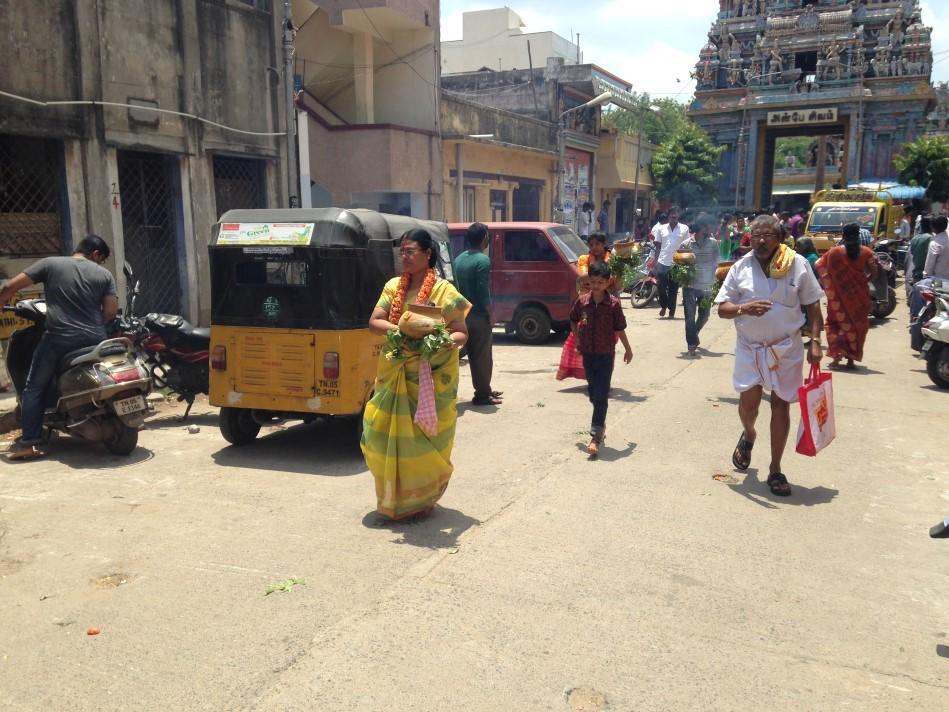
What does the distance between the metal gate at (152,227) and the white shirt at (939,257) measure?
33.9ft

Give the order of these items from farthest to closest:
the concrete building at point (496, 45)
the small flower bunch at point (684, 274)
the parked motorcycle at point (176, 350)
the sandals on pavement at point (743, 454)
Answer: the concrete building at point (496, 45)
the small flower bunch at point (684, 274)
the parked motorcycle at point (176, 350)
the sandals on pavement at point (743, 454)

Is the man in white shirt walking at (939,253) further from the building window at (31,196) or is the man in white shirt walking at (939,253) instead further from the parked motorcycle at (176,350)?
the building window at (31,196)

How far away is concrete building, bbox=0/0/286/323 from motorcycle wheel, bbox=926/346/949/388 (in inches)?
380

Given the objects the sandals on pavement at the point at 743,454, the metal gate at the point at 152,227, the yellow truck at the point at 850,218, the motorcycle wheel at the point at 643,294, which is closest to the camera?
the sandals on pavement at the point at 743,454

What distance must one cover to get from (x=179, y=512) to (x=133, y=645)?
1.82 meters

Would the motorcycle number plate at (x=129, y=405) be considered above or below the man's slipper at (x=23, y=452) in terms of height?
above

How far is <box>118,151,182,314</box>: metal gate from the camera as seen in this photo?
11.1 meters

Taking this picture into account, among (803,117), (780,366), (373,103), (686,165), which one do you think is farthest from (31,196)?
(803,117)

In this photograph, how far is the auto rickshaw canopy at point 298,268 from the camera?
6.27 meters

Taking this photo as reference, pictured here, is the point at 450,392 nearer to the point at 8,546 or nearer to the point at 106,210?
the point at 8,546

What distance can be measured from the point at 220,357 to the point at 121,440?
106 cm

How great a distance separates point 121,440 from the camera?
6.62m

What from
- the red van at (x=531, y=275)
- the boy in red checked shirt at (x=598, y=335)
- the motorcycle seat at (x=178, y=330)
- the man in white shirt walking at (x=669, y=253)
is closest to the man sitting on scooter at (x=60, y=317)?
the motorcycle seat at (x=178, y=330)

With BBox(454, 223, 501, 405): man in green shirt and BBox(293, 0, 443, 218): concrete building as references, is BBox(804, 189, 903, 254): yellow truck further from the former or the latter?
BBox(454, 223, 501, 405): man in green shirt
